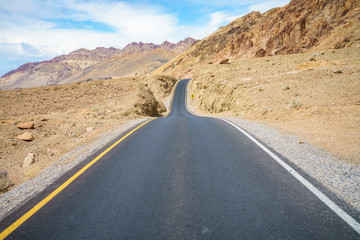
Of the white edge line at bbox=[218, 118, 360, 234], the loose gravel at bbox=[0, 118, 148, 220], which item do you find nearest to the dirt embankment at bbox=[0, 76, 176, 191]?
the loose gravel at bbox=[0, 118, 148, 220]

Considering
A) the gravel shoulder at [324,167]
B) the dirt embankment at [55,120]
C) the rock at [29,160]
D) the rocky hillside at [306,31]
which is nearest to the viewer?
the gravel shoulder at [324,167]

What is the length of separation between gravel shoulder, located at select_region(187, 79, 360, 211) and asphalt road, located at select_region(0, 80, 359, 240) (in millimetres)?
511

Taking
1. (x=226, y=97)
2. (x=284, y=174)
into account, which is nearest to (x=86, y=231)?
(x=284, y=174)

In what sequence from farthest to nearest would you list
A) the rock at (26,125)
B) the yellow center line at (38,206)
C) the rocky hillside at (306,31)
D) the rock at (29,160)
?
the rocky hillside at (306,31) → the rock at (26,125) → the rock at (29,160) → the yellow center line at (38,206)

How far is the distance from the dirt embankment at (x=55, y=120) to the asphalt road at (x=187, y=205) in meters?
3.34

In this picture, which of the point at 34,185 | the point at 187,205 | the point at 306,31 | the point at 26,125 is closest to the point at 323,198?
the point at 187,205

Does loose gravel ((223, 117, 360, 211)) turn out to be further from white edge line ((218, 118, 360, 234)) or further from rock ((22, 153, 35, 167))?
rock ((22, 153, 35, 167))

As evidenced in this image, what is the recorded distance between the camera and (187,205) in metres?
3.08

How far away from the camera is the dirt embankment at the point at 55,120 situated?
7184 mm

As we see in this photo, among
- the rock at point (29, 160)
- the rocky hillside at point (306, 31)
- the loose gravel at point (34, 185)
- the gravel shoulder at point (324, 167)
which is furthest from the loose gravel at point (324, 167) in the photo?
the rocky hillside at point (306, 31)

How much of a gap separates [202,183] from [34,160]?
6696 millimetres

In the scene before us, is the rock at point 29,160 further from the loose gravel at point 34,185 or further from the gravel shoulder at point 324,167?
the gravel shoulder at point 324,167

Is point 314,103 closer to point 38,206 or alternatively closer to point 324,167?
point 324,167

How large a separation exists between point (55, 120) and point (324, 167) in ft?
43.0
